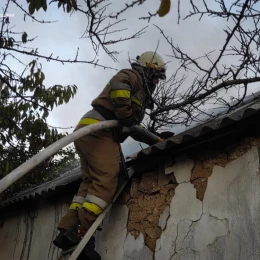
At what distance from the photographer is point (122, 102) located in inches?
146

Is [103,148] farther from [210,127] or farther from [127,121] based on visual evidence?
[210,127]

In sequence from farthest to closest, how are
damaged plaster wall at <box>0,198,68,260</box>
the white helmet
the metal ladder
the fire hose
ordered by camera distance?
damaged plaster wall at <box>0,198,68,260</box> → the white helmet → the metal ladder → the fire hose

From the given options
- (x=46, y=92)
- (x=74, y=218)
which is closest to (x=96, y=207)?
(x=74, y=218)

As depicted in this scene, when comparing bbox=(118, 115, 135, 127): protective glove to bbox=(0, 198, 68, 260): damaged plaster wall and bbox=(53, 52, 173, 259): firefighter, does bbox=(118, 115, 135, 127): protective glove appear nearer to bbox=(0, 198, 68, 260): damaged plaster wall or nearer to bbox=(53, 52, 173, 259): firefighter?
bbox=(53, 52, 173, 259): firefighter

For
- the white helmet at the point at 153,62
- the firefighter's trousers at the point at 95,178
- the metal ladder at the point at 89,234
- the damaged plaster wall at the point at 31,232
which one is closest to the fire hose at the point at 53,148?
the firefighter's trousers at the point at 95,178

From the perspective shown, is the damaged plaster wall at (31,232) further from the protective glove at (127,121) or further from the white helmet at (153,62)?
the white helmet at (153,62)

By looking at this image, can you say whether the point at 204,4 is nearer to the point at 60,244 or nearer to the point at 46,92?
the point at 60,244

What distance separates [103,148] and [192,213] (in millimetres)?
991

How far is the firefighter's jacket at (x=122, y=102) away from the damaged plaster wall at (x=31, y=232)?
4.60 feet

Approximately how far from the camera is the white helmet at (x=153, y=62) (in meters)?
4.31

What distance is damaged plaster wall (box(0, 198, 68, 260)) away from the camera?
5.05 meters

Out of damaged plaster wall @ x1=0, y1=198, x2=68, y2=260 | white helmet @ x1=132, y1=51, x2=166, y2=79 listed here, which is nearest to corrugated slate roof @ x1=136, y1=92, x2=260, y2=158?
white helmet @ x1=132, y1=51, x2=166, y2=79

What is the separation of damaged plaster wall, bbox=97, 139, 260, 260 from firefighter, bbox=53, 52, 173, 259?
306 mm

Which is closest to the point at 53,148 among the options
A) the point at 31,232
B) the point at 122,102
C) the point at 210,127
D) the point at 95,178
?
the point at 95,178
